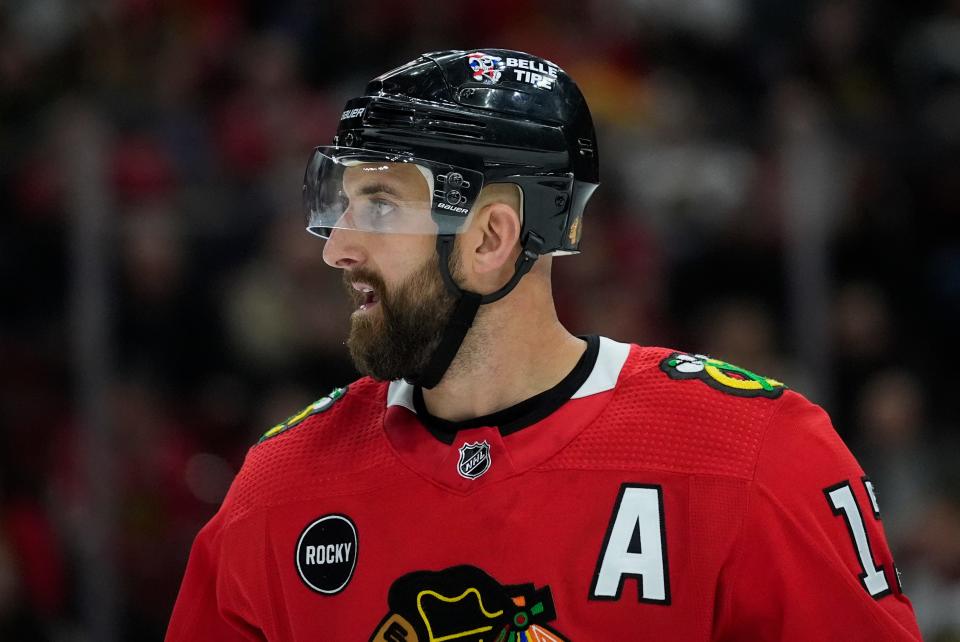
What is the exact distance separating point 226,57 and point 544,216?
149 inches

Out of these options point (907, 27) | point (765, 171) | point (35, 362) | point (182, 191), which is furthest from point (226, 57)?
point (907, 27)

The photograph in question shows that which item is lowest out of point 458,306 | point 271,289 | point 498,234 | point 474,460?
point 474,460

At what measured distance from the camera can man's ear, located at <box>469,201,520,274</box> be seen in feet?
7.19

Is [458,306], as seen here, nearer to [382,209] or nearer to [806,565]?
[382,209]

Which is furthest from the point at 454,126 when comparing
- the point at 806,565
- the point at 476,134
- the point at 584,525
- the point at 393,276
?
the point at 806,565

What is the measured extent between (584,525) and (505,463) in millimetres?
163

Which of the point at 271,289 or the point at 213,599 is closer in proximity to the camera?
the point at 213,599

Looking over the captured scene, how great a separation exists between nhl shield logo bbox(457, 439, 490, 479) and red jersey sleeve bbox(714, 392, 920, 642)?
41cm

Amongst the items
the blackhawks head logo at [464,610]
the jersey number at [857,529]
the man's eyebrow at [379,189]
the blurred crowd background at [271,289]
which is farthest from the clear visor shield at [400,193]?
the blurred crowd background at [271,289]

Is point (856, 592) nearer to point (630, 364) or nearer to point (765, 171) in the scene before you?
point (630, 364)

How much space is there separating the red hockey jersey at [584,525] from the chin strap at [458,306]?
11 centimetres

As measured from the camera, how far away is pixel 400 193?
2150 millimetres

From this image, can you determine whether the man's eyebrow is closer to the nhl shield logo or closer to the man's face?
the man's face

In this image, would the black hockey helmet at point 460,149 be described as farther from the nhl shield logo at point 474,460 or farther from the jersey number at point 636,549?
the jersey number at point 636,549
